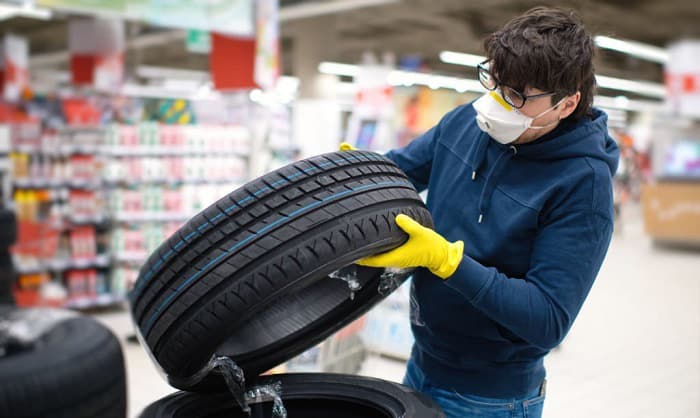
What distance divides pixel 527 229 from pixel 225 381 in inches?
28.8

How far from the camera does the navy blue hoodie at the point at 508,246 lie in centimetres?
125

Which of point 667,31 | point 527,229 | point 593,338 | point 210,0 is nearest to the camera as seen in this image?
point 527,229

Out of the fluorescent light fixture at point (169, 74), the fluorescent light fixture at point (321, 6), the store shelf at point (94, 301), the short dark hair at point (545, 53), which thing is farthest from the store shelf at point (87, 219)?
the fluorescent light fixture at point (169, 74)

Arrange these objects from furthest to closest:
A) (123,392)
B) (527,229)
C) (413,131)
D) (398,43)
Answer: (398,43), (413,131), (123,392), (527,229)

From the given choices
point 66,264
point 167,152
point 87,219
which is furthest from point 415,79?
point 66,264

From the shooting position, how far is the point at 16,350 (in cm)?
239

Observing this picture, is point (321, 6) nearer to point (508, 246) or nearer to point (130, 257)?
point (130, 257)

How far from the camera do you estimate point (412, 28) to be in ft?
52.3

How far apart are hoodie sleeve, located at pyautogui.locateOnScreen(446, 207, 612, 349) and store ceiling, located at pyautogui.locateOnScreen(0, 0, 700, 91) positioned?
911 centimetres

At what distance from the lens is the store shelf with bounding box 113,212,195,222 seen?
6.49 m

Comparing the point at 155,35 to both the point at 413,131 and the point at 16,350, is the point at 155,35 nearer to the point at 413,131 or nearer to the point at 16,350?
the point at 413,131

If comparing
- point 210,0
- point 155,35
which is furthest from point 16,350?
point 155,35

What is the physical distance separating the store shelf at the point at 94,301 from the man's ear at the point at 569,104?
586 centimetres

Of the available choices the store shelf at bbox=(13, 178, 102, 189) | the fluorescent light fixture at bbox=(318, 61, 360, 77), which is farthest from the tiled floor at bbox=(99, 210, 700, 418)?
the fluorescent light fixture at bbox=(318, 61, 360, 77)
